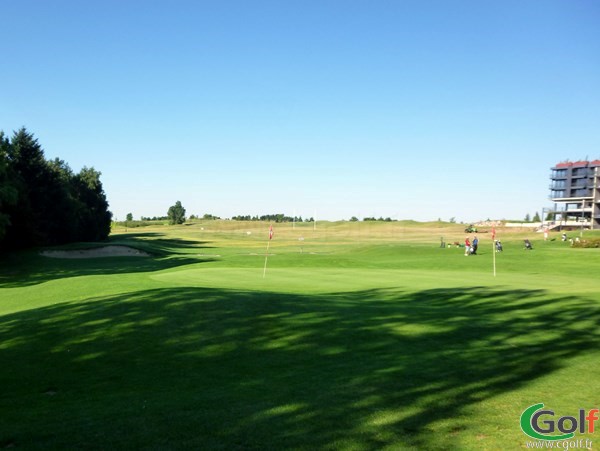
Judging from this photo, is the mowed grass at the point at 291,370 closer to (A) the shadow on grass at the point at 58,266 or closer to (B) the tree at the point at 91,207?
(A) the shadow on grass at the point at 58,266

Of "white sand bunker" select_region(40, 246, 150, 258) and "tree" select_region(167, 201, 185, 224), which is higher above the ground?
"tree" select_region(167, 201, 185, 224)

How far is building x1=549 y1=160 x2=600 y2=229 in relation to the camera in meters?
116

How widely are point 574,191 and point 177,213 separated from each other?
4797 inches

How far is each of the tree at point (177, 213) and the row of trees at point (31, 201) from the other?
94.6 m

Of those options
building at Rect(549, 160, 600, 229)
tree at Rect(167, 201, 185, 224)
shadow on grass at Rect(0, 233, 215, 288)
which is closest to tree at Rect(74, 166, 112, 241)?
shadow on grass at Rect(0, 233, 215, 288)

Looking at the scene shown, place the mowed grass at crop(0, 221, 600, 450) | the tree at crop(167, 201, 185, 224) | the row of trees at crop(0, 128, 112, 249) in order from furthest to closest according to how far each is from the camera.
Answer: the tree at crop(167, 201, 185, 224)
the row of trees at crop(0, 128, 112, 249)
the mowed grass at crop(0, 221, 600, 450)

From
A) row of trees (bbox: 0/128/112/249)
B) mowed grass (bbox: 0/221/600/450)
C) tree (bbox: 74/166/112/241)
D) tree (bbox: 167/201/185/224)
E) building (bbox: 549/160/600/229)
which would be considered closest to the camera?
mowed grass (bbox: 0/221/600/450)

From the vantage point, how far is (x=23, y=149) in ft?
179

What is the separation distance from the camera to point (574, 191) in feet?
412

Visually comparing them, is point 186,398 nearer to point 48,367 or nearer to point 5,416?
→ point 5,416

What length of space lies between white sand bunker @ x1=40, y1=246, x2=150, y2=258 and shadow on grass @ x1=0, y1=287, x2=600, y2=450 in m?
38.7

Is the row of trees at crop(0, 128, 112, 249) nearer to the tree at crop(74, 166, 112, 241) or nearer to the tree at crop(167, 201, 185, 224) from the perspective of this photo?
the tree at crop(74, 166, 112, 241)

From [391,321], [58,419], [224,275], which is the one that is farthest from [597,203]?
[58,419]

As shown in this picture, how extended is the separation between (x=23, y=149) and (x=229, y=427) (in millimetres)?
58176
